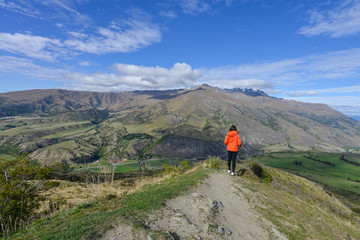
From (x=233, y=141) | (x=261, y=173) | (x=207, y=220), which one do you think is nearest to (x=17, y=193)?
(x=207, y=220)

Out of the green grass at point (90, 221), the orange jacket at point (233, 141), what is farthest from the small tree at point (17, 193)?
the orange jacket at point (233, 141)

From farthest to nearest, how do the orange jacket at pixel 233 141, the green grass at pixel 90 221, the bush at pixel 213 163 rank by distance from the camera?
the bush at pixel 213 163, the orange jacket at pixel 233 141, the green grass at pixel 90 221

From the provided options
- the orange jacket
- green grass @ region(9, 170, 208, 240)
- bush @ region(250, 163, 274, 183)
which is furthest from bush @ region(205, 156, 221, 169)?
green grass @ region(9, 170, 208, 240)

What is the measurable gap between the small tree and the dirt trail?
23.1ft

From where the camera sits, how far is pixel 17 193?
37.0 feet

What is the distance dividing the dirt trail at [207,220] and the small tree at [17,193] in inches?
277

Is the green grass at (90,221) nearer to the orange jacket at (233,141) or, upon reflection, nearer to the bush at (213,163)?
the orange jacket at (233,141)

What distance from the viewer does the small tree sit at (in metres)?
10.1

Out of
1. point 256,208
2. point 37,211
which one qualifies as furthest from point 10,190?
point 256,208

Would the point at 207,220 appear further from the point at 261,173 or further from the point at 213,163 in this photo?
the point at 261,173

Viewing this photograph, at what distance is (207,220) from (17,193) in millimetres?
12266

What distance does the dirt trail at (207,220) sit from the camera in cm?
659

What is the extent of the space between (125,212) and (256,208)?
7877mm

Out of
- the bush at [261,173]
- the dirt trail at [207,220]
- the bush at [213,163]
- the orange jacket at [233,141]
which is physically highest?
the orange jacket at [233,141]
